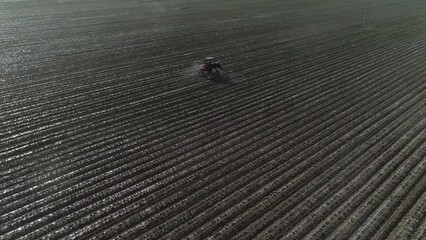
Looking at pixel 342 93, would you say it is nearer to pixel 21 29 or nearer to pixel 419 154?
pixel 419 154

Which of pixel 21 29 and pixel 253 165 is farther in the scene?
pixel 21 29

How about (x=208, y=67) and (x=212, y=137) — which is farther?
(x=208, y=67)

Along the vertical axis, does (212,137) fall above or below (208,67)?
below

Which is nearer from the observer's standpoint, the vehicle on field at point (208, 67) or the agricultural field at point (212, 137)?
the agricultural field at point (212, 137)

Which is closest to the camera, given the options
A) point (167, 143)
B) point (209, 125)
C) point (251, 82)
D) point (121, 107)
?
point (167, 143)

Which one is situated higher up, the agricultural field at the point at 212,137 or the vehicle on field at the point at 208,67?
the vehicle on field at the point at 208,67

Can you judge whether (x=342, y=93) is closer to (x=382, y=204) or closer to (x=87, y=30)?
(x=382, y=204)

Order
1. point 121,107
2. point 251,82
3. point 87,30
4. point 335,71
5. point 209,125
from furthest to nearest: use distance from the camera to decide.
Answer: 1. point 87,30
2. point 335,71
3. point 251,82
4. point 121,107
5. point 209,125

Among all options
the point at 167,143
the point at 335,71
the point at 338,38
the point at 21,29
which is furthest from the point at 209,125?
the point at 21,29
